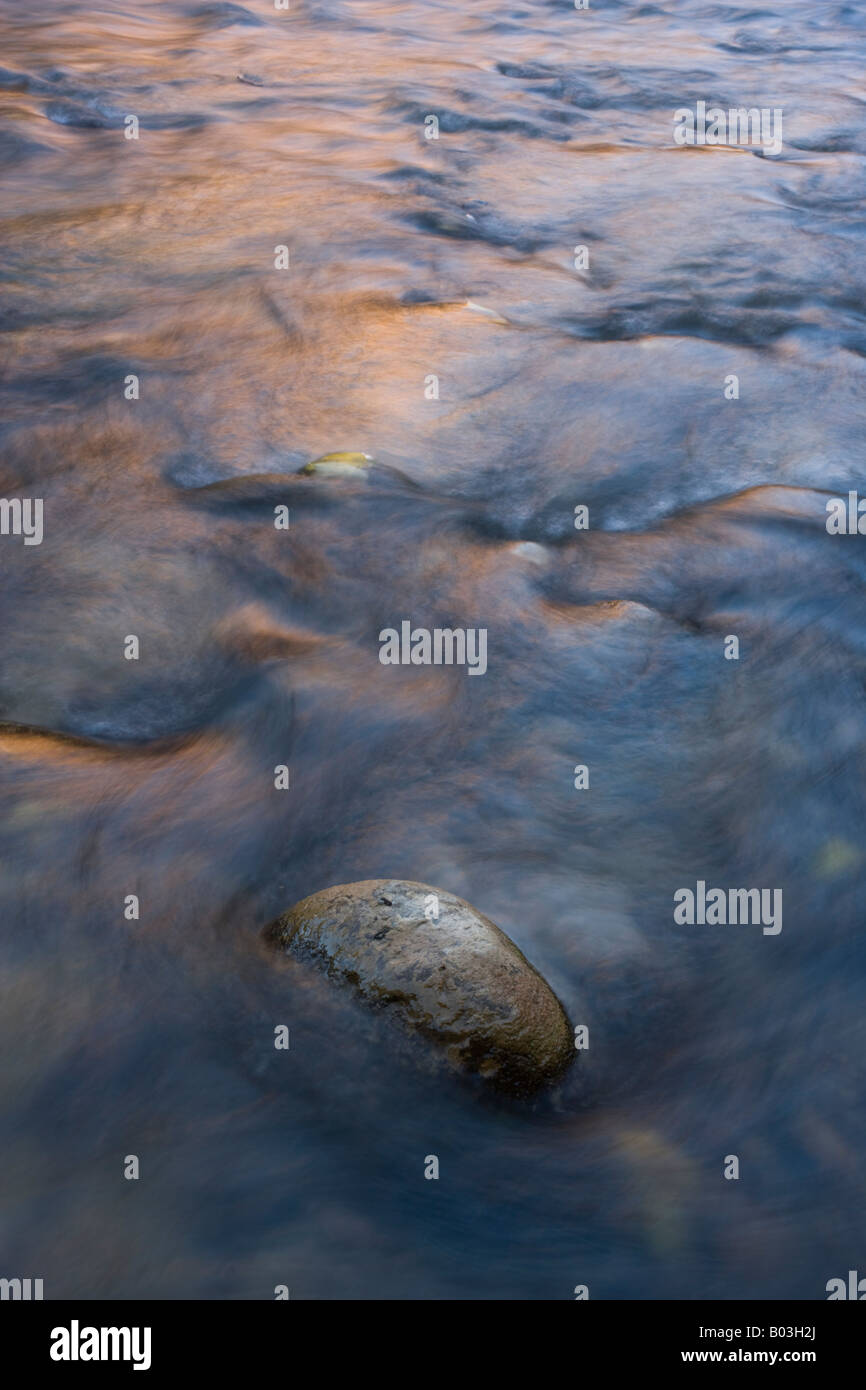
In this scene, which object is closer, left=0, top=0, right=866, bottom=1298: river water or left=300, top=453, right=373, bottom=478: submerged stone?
left=0, top=0, right=866, bottom=1298: river water

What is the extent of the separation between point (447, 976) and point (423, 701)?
42.5 inches

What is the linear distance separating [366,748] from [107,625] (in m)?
0.86

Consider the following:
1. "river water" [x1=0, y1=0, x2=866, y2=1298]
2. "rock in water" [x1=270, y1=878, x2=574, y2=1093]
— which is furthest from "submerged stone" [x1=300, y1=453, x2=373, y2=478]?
"rock in water" [x1=270, y1=878, x2=574, y2=1093]

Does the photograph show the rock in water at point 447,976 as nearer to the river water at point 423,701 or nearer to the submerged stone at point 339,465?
the river water at point 423,701

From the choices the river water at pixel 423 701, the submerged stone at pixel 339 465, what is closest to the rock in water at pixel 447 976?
the river water at pixel 423 701

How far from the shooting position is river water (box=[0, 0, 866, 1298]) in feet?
7.00

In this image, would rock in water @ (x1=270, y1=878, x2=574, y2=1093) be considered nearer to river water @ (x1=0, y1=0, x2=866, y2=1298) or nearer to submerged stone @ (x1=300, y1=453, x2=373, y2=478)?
river water @ (x1=0, y1=0, x2=866, y2=1298)

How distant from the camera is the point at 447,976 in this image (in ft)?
7.47

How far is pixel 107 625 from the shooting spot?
3.39m

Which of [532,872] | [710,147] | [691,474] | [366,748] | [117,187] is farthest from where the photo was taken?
[710,147]

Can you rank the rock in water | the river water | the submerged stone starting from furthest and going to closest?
the submerged stone < the rock in water < the river water

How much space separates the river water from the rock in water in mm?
59
